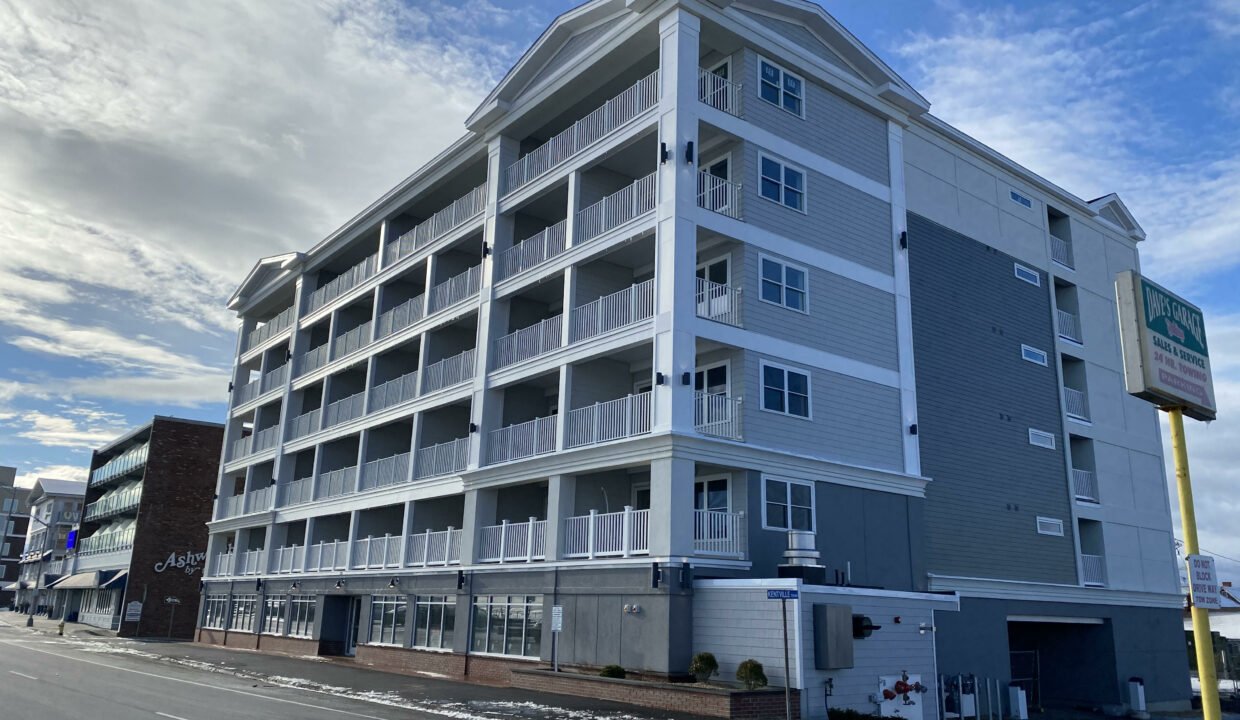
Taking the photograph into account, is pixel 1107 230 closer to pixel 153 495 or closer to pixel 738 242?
pixel 738 242

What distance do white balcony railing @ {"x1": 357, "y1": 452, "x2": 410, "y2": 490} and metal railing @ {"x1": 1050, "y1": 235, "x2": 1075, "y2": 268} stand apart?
2709 cm

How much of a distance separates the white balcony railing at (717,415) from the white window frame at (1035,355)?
1596 centimetres

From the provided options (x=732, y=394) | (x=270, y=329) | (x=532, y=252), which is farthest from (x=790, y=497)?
(x=270, y=329)

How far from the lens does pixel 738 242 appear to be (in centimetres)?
2647

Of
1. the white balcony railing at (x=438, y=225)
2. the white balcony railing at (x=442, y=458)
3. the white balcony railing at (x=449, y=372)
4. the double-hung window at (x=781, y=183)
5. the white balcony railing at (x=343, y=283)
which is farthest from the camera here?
the white balcony railing at (x=343, y=283)

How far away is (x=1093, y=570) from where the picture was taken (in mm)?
35375

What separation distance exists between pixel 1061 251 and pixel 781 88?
17205 mm

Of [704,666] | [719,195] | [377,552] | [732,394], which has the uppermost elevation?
[719,195]

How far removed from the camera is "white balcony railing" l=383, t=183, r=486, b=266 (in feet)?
117

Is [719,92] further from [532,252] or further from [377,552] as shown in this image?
[377,552]

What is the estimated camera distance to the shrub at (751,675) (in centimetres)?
2033

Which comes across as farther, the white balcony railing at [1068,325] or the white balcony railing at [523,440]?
the white balcony railing at [1068,325]

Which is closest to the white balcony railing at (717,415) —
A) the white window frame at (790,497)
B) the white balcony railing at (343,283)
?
the white window frame at (790,497)

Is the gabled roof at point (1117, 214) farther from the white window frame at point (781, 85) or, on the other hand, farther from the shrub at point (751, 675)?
the shrub at point (751, 675)
